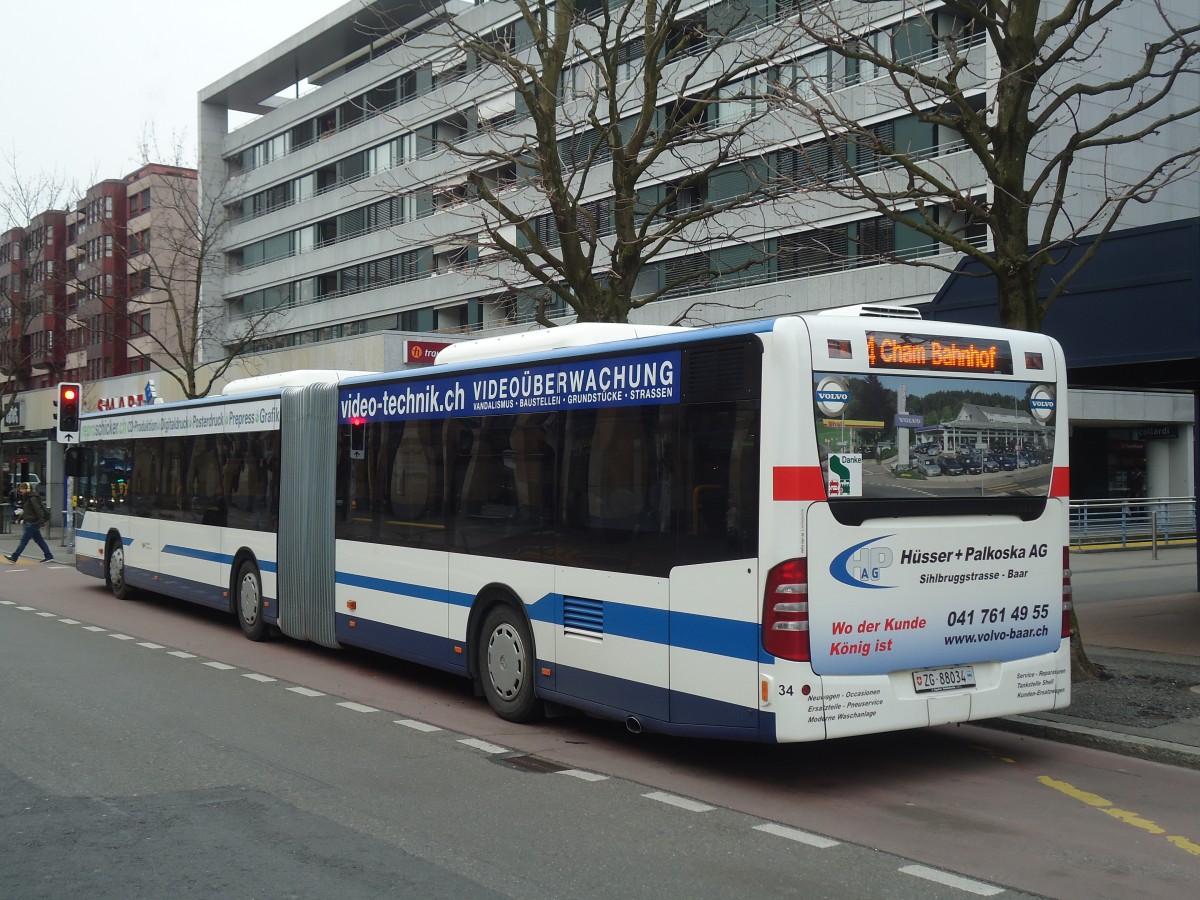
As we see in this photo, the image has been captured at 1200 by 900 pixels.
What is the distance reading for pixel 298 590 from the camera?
1359 cm

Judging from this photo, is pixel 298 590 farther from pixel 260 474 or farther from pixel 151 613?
pixel 151 613

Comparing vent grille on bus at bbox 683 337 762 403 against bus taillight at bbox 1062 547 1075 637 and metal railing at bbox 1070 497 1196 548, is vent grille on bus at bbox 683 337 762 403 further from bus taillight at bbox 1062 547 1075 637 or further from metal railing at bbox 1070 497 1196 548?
metal railing at bbox 1070 497 1196 548

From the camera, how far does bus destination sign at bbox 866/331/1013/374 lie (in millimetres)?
7711

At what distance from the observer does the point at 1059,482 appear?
8.52 metres

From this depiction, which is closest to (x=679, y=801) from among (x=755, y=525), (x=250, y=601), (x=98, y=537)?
(x=755, y=525)

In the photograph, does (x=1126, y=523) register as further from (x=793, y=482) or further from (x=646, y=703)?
(x=793, y=482)

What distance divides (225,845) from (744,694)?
9.89 ft

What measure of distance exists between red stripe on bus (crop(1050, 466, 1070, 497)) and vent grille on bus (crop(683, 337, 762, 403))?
2368mm

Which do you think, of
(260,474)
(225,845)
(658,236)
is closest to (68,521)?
(260,474)

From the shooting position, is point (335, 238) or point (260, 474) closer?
point (260, 474)

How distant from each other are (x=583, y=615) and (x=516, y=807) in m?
2.02

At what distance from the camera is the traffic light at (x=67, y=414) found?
1104 inches

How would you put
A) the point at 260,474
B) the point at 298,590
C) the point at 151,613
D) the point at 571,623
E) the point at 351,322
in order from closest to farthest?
the point at 571,623 → the point at 298,590 → the point at 260,474 → the point at 151,613 → the point at 351,322

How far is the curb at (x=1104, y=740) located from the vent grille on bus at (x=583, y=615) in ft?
10.7
